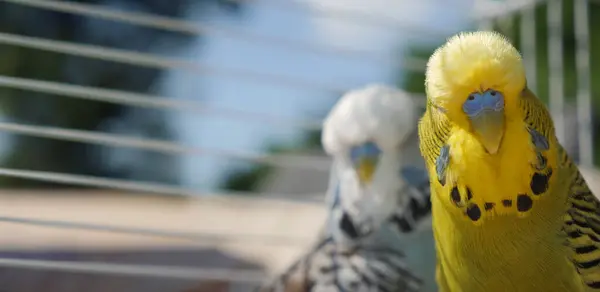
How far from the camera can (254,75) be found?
3.40 ft

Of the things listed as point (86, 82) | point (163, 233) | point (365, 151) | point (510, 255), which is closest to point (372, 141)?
point (365, 151)

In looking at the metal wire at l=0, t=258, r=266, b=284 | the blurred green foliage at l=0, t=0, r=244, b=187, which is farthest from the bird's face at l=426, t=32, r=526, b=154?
the blurred green foliage at l=0, t=0, r=244, b=187

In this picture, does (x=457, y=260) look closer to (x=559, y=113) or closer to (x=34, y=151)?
(x=559, y=113)

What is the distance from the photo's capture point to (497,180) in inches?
20.1

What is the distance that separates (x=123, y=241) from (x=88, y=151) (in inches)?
79.2

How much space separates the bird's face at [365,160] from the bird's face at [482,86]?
43cm

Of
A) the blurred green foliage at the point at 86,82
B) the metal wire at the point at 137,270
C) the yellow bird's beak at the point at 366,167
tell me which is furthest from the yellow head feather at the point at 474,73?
the blurred green foliage at the point at 86,82

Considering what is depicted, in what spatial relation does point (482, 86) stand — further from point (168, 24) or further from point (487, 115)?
point (168, 24)

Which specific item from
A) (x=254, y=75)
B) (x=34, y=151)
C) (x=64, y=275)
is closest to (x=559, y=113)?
(x=254, y=75)

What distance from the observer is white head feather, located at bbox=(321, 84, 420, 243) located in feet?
3.12

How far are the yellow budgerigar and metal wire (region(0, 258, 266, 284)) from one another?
477mm

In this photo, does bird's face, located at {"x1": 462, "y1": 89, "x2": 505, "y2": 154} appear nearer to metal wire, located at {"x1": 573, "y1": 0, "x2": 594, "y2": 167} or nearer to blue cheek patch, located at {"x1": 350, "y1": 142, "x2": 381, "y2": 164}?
blue cheek patch, located at {"x1": 350, "y1": 142, "x2": 381, "y2": 164}

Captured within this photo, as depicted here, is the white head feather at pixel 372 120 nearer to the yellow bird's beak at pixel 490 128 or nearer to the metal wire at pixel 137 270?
the metal wire at pixel 137 270

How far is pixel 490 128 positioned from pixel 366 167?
45cm
